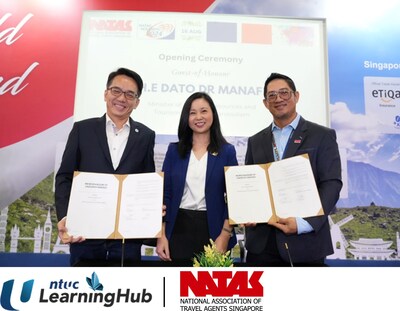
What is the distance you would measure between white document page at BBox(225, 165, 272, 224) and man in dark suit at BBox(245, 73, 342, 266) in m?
0.07

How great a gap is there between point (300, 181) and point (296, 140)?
387 mm

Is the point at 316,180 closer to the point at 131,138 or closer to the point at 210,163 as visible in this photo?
the point at 210,163

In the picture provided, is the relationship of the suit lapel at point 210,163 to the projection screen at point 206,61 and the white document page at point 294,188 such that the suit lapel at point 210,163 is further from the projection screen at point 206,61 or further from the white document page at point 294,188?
the projection screen at point 206,61

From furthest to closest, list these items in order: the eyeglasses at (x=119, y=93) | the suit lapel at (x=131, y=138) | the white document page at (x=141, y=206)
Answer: the eyeglasses at (x=119, y=93) < the suit lapel at (x=131, y=138) < the white document page at (x=141, y=206)

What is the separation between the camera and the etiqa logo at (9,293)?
4.11 ft

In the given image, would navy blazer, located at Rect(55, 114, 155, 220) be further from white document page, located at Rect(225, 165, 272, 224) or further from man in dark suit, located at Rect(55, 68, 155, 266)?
white document page, located at Rect(225, 165, 272, 224)

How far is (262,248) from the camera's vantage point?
2.38 meters

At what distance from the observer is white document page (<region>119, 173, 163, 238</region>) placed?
2.17 metres

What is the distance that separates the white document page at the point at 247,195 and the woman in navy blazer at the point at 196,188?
8.0 inches

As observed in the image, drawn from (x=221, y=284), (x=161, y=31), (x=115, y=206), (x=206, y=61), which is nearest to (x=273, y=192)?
(x=115, y=206)

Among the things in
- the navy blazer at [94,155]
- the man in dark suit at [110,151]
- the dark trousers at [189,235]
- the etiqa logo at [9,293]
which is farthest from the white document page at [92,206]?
the etiqa logo at [9,293]

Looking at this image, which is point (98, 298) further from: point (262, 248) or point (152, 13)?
point (152, 13)

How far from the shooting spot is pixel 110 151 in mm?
2703

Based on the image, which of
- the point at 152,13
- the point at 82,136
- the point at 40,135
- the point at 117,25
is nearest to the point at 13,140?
the point at 40,135
